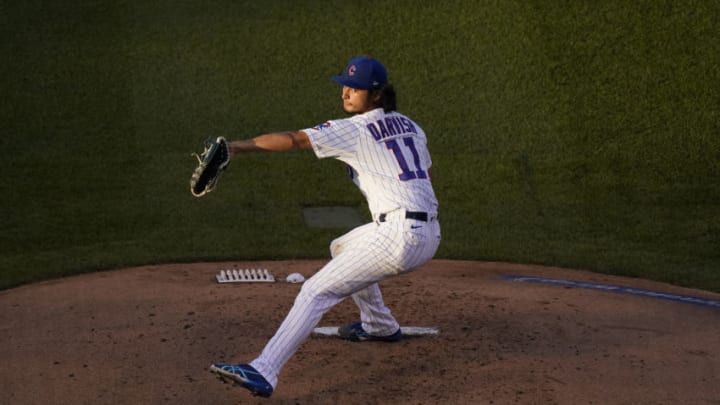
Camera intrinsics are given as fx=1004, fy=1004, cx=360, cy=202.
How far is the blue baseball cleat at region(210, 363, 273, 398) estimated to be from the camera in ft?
17.8

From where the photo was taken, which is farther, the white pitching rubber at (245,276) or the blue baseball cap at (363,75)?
the white pitching rubber at (245,276)

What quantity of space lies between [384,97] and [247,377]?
1838 mm

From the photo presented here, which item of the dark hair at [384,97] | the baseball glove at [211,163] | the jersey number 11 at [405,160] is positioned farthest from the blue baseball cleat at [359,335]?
the baseball glove at [211,163]

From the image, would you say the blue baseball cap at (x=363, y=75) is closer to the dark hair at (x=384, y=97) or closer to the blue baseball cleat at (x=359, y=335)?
the dark hair at (x=384, y=97)

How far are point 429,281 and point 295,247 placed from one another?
1865 millimetres

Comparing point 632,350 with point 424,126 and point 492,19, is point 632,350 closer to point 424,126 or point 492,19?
point 424,126

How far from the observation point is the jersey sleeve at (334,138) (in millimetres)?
5656

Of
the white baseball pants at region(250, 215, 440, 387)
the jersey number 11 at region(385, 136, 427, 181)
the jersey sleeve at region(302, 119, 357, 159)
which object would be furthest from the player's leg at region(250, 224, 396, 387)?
the jersey sleeve at region(302, 119, 357, 159)

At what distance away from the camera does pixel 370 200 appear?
6008mm

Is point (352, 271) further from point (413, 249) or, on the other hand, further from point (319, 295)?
point (413, 249)

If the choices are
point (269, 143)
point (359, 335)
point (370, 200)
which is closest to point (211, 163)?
point (269, 143)

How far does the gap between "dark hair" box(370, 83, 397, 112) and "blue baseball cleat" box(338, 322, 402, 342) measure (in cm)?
159


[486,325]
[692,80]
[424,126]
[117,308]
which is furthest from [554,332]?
[692,80]

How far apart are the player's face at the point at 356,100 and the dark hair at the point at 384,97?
0.15 feet
